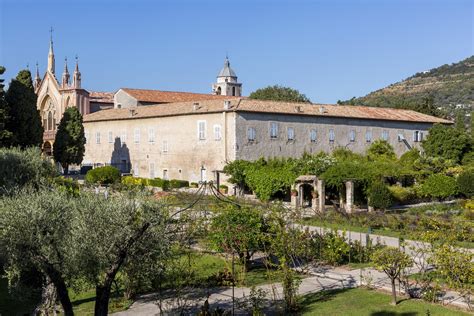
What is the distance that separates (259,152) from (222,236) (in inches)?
840

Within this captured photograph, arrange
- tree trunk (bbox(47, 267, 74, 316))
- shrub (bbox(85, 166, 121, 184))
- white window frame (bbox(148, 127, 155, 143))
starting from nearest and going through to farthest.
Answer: tree trunk (bbox(47, 267, 74, 316)) → shrub (bbox(85, 166, 121, 184)) → white window frame (bbox(148, 127, 155, 143))

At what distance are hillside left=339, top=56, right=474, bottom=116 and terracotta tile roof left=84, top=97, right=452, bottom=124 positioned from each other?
32789mm

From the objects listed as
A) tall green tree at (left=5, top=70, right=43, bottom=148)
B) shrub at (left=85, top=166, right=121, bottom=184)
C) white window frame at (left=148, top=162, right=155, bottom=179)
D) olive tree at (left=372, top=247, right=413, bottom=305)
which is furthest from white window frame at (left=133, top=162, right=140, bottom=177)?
olive tree at (left=372, top=247, right=413, bottom=305)

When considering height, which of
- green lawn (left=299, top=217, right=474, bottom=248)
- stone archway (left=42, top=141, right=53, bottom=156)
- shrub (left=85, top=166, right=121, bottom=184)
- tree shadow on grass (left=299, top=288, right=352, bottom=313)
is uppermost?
stone archway (left=42, top=141, right=53, bottom=156)

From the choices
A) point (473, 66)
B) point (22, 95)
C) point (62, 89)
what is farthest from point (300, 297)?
point (473, 66)

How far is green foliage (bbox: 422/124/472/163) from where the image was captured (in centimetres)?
4044

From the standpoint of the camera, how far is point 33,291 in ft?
45.5

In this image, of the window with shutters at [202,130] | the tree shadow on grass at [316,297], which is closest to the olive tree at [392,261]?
the tree shadow on grass at [316,297]

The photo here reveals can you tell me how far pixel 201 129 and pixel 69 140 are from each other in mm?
11302

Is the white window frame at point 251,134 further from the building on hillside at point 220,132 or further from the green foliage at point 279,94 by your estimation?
the green foliage at point 279,94

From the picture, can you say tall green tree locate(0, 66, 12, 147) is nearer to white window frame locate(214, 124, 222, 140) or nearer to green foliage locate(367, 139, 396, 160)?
white window frame locate(214, 124, 222, 140)

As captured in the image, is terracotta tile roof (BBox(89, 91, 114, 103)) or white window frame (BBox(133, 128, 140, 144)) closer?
white window frame (BBox(133, 128, 140, 144))

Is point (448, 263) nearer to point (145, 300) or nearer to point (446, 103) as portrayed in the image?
point (145, 300)

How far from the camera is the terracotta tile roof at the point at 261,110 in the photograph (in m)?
37.9
